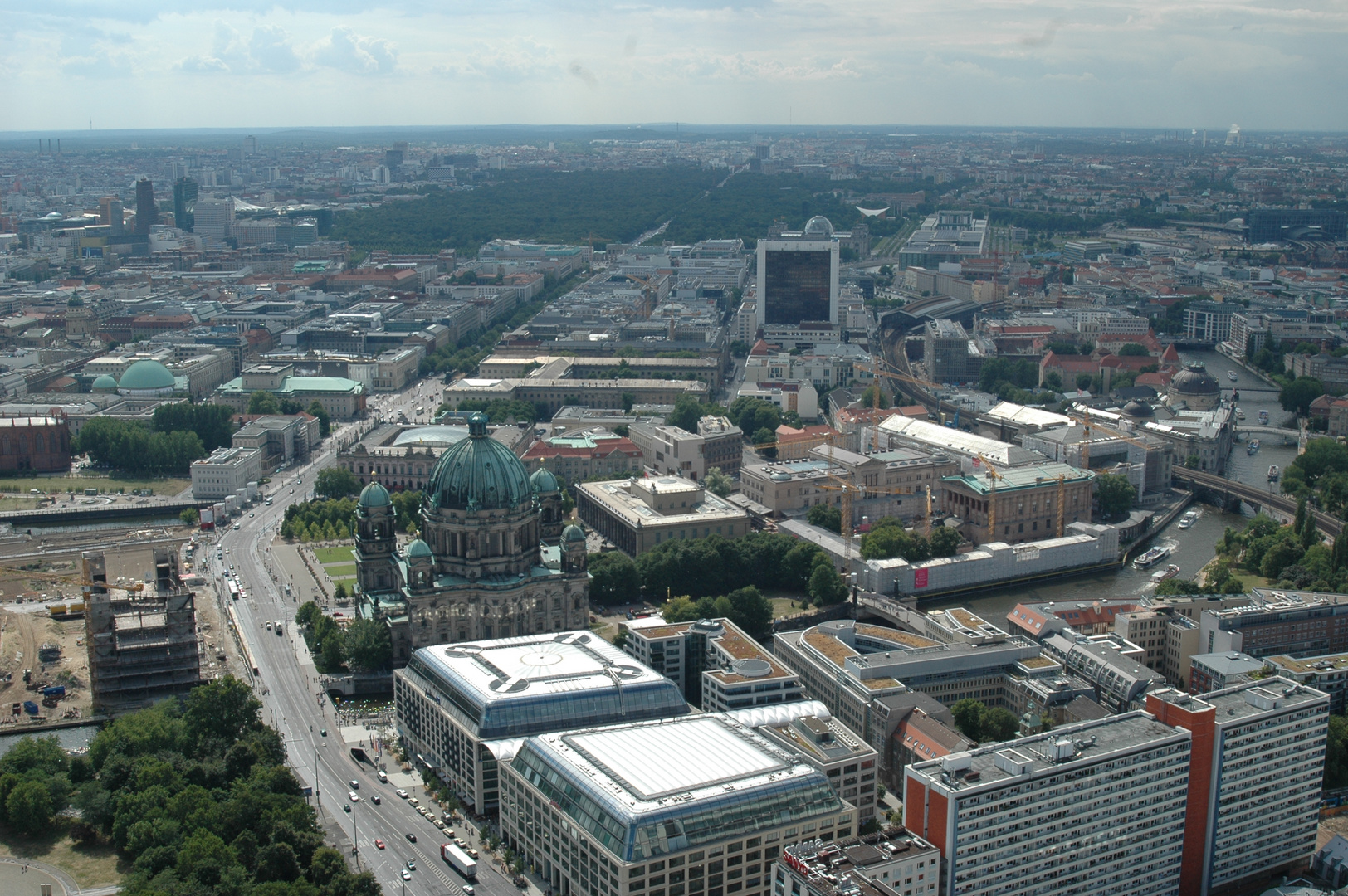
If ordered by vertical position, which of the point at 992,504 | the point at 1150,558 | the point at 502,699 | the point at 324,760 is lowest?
the point at 1150,558

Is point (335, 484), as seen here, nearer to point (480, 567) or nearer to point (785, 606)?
point (480, 567)

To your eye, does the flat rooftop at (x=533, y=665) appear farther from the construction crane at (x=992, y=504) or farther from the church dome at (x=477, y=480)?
the construction crane at (x=992, y=504)

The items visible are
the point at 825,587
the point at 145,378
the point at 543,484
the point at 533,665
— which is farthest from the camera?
the point at 145,378

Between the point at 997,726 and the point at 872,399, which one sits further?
the point at 872,399

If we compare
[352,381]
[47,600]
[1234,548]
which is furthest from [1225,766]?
[352,381]

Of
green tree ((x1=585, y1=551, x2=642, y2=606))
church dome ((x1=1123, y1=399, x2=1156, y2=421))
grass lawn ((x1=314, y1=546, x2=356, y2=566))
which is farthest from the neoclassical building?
church dome ((x1=1123, y1=399, x2=1156, y2=421))

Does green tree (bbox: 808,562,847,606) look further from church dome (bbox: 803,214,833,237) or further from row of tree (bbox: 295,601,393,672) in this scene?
church dome (bbox: 803,214,833,237)

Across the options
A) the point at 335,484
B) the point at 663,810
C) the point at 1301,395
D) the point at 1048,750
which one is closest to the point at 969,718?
the point at 1048,750

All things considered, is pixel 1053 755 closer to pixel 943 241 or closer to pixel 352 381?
pixel 352 381
